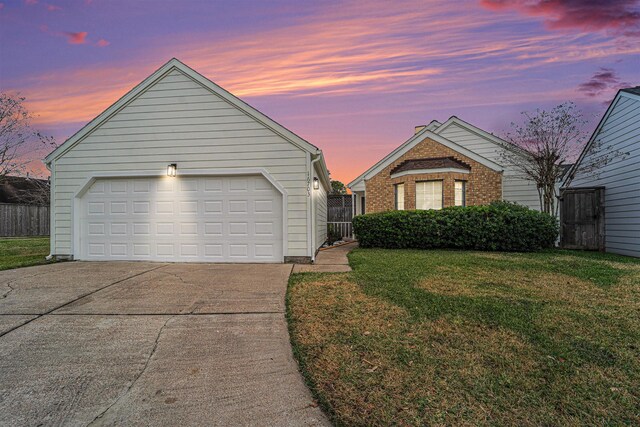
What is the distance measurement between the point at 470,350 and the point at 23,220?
26.4 m

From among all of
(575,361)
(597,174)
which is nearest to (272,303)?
(575,361)

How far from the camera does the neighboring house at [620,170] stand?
868 cm

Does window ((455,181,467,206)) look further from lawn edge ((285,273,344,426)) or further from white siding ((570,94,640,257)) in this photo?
lawn edge ((285,273,344,426))

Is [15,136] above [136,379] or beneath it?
above

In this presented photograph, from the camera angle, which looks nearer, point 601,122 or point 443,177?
point 601,122

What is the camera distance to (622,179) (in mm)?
9242

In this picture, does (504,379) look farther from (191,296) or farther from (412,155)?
(412,155)

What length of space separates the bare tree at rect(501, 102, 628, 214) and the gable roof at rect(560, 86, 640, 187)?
164 mm

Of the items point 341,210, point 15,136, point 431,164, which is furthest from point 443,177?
point 15,136

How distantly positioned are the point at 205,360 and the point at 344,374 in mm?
1253

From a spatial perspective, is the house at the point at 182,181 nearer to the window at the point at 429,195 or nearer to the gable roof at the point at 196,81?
the gable roof at the point at 196,81

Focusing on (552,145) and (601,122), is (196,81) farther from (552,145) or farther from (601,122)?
(601,122)

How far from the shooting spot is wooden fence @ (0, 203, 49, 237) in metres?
18.2

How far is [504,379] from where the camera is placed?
2248 mm
